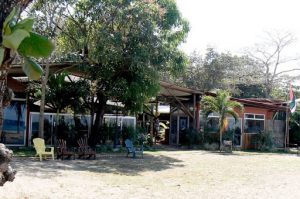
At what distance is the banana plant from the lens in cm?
356

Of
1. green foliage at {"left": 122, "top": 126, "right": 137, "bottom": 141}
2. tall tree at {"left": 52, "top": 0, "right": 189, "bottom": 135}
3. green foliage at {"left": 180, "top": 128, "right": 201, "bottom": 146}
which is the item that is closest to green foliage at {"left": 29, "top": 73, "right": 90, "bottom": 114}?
tall tree at {"left": 52, "top": 0, "right": 189, "bottom": 135}

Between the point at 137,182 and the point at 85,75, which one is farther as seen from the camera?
the point at 85,75

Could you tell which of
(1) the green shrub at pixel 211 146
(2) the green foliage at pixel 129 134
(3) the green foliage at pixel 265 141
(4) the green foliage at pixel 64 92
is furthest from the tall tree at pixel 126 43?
(3) the green foliage at pixel 265 141

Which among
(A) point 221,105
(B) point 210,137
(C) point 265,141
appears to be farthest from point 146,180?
(C) point 265,141

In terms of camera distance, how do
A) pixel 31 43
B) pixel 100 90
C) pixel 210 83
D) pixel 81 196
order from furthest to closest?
pixel 210 83 < pixel 100 90 < pixel 81 196 < pixel 31 43

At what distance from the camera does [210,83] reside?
4041 centimetres

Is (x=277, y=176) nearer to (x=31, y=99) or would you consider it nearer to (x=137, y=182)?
(x=137, y=182)

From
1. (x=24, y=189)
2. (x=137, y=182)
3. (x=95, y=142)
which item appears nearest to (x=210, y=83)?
(x=95, y=142)

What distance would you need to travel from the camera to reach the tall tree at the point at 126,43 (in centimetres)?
1864

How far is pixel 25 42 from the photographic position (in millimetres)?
3896

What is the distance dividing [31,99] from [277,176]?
40.6 feet

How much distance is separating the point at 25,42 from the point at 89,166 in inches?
434

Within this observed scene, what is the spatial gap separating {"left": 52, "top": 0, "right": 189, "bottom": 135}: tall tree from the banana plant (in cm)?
1431

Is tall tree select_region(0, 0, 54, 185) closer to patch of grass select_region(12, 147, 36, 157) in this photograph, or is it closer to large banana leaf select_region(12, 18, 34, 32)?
large banana leaf select_region(12, 18, 34, 32)
